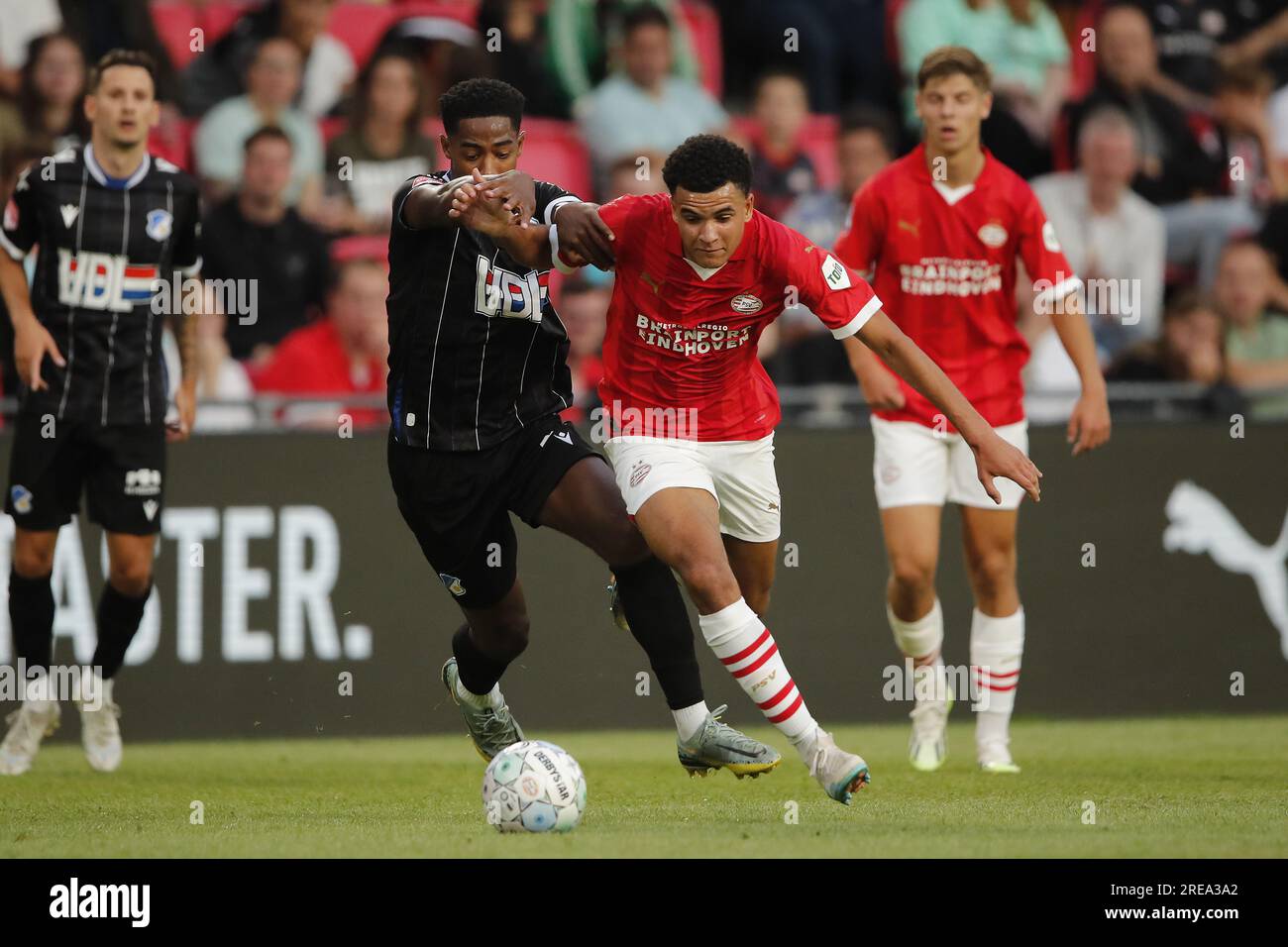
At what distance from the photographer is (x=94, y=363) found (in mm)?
8711

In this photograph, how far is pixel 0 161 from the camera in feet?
39.3

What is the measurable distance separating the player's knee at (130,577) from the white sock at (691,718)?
3.21 metres

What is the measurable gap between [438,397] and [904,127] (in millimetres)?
8273

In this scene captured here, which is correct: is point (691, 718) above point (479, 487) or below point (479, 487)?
below

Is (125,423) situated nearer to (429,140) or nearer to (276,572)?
(276,572)

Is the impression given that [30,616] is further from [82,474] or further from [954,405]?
[954,405]

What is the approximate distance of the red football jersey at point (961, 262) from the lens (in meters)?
8.50

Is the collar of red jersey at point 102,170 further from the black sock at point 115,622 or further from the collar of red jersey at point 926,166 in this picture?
the collar of red jersey at point 926,166

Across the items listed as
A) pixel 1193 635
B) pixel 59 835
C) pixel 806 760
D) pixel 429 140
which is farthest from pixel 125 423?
pixel 1193 635


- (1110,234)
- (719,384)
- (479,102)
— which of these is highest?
(1110,234)

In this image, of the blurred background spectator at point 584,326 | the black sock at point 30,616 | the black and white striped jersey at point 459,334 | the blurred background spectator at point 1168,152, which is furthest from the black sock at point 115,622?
the blurred background spectator at point 1168,152

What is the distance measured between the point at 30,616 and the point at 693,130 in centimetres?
644

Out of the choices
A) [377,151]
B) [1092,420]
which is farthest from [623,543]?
[377,151]

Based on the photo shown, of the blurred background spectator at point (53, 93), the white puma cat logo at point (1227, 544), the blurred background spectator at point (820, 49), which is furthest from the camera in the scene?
the blurred background spectator at point (820, 49)
